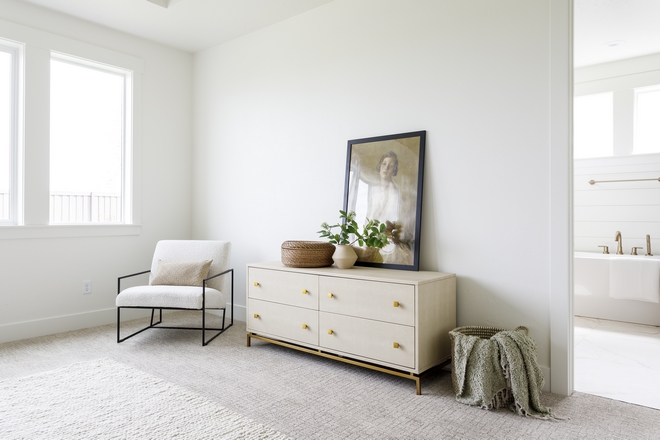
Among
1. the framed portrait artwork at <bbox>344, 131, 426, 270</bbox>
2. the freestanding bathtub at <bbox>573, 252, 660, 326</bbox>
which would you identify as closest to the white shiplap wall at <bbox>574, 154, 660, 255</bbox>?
the freestanding bathtub at <bbox>573, 252, 660, 326</bbox>

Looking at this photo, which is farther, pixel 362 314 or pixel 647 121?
pixel 647 121

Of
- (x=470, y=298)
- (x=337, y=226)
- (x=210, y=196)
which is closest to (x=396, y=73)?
(x=337, y=226)

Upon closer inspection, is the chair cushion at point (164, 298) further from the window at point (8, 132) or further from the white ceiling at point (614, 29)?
the white ceiling at point (614, 29)

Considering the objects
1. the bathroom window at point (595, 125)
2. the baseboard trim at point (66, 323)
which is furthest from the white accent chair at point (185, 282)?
the bathroom window at point (595, 125)

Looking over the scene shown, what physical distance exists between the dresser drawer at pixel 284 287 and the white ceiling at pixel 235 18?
2.08 m

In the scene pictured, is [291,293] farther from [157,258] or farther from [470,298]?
[157,258]

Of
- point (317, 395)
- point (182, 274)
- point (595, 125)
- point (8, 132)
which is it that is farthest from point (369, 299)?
point (595, 125)

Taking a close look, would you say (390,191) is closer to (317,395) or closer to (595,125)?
(317,395)

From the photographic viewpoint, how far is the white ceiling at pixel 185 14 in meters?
3.59

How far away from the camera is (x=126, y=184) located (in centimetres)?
430

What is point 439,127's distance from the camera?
299cm

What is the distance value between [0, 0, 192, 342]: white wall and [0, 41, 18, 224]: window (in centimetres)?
15

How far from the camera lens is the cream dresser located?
8.37 feet

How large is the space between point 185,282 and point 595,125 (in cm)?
448
